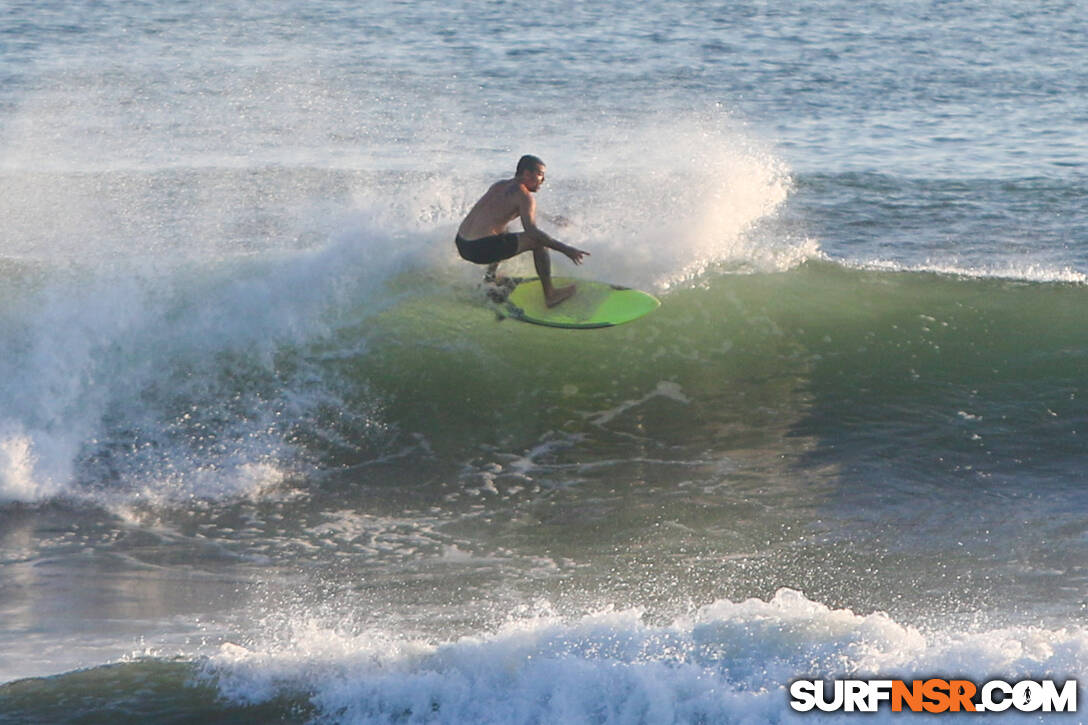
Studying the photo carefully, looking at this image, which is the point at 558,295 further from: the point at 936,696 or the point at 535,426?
the point at 936,696

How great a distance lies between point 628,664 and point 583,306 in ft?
14.4

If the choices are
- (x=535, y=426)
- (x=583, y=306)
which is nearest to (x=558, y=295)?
(x=583, y=306)

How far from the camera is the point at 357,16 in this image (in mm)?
26641

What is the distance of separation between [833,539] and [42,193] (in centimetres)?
1168

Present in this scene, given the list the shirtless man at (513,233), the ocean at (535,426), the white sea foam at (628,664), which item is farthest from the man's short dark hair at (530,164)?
the white sea foam at (628,664)

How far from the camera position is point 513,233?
9.46 metres

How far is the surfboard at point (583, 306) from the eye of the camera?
31.3ft

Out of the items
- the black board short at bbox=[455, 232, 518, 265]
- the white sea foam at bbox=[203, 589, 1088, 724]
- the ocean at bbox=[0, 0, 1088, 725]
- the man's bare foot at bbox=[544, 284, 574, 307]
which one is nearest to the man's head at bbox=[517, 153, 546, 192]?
the black board short at bbox=[455, 232, 518, 265]

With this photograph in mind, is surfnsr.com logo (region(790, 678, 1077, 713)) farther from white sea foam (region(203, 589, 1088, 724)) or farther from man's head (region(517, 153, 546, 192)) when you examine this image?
man's head (region(517, 153, 546, 192))

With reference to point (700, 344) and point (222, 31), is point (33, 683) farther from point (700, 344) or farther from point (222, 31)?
point (222, 31)

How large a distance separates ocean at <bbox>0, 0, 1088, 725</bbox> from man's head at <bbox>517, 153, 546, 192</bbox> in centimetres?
58

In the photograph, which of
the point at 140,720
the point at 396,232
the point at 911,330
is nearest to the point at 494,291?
the point at 396,232

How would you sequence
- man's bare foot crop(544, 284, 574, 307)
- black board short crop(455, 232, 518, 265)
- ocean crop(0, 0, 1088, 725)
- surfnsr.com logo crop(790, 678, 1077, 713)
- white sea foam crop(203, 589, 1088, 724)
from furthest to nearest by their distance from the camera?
man's bare foot crop(544, 284, 574, 307) → black board short crop(455, 232, 518, 265) → ocean crop(0, 0, 1088, 725) → white sea foam crop(203, 589, 1088, 724) → surfnsr.com logo crop(790, 678, 1077, 713)

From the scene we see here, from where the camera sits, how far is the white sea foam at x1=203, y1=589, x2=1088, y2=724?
18.2 ft
